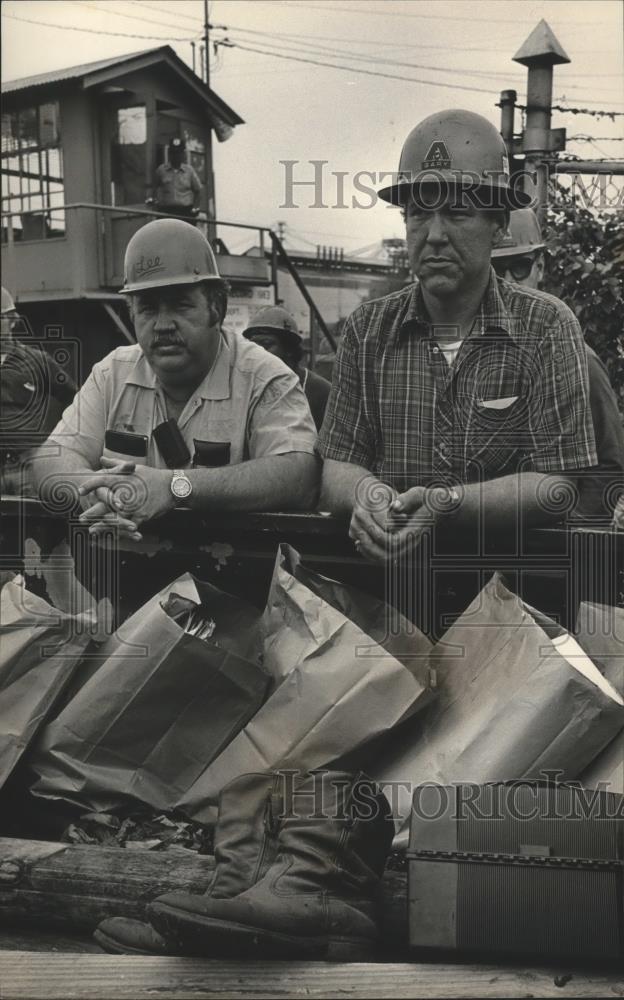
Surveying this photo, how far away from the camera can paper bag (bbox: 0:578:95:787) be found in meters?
2.39

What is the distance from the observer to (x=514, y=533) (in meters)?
2.52

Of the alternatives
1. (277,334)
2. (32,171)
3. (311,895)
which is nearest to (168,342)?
(311,895)

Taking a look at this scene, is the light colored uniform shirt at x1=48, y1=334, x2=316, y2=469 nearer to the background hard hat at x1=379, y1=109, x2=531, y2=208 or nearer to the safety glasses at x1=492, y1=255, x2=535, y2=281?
the background hard hat at x1=379, y1=109, x2=531, y2=208

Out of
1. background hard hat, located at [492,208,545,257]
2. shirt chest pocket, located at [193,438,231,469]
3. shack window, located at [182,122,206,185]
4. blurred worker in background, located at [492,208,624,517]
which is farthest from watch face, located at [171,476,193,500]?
shack window, located at [182,122,206,185]

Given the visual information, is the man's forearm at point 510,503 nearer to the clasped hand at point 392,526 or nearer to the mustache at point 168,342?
the clasped hand at point 392,526

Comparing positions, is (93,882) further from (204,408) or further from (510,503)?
(204,408)

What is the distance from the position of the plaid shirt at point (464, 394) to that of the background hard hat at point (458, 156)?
9.9 inches

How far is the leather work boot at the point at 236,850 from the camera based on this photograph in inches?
77.4

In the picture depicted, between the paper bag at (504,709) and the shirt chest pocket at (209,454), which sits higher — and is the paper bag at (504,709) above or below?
below

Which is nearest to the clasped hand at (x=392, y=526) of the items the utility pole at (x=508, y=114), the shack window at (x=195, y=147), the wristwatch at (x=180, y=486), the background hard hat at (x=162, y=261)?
the wristwatch at (x=180, y=486)

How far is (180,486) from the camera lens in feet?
9.39

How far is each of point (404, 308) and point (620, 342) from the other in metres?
2.15

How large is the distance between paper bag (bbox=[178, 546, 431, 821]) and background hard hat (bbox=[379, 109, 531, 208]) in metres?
1.12

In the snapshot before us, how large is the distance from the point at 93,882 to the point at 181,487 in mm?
1079
